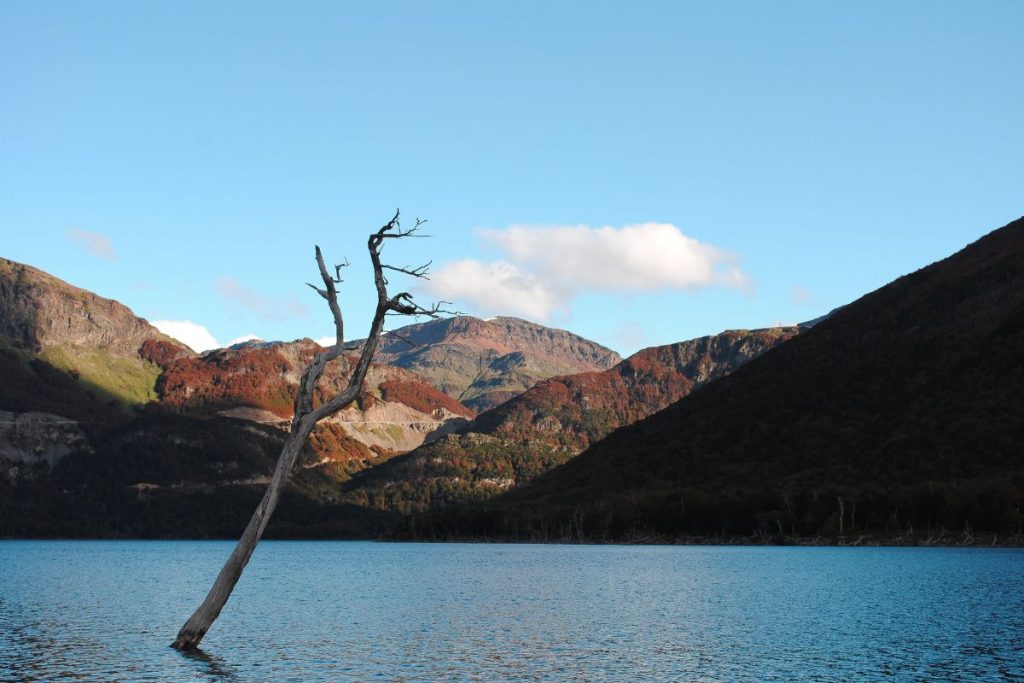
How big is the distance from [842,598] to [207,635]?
56.9 m

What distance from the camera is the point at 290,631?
3078 inches

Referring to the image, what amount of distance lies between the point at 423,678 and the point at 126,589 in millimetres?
83592

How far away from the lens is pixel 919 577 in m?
126

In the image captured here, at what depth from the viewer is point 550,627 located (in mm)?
81188

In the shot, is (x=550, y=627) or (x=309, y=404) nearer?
(x=309, y=404)

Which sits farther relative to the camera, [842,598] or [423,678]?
→ [842,598]

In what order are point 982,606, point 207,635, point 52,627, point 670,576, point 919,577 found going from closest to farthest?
point 207,635, point 52,627, point 982,606, point 919,577, point 670,576

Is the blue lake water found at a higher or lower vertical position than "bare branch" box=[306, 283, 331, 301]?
lower

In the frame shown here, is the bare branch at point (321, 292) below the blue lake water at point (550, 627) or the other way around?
the other way around

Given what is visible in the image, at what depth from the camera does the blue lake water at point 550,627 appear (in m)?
58.3

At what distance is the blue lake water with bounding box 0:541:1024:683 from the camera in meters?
58.3

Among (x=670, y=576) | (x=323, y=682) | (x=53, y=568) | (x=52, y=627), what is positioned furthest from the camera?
(x=53, y=568)

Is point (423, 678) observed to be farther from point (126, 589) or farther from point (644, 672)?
point (126, 589)

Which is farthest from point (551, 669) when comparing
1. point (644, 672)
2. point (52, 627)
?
point (52, 627)
